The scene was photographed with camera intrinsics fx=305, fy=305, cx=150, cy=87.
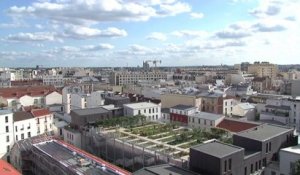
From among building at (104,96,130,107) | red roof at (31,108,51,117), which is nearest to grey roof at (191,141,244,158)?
red roof at (31,108,51,117)

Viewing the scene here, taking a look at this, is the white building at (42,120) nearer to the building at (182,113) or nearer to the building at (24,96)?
the building at (24,96)

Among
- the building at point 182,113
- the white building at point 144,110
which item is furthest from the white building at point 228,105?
the white building at point 144,110

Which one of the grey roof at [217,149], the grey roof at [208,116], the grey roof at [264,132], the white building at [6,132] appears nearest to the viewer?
the grey roof at [217,149]

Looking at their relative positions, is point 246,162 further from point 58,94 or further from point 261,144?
point 58,94

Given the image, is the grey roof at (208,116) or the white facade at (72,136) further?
the grey roof at (208,116)

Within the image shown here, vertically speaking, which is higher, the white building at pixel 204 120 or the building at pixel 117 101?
the building at pixel 117 101

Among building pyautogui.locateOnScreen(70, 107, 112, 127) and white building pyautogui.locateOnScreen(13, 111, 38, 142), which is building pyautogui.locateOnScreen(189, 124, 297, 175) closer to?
building pyautogui.locateOnScreen(70, 107, 112, 127)
